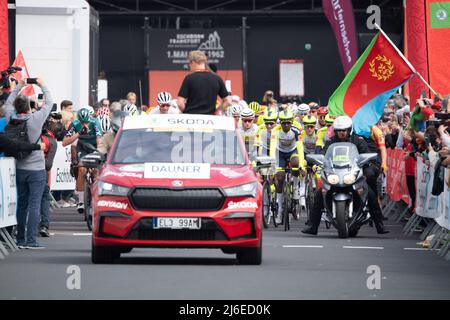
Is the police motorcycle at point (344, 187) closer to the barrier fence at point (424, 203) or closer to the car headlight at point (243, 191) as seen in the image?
the barrier fence at point (424, 203)

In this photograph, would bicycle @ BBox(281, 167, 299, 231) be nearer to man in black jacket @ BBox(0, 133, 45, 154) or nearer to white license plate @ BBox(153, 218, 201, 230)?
man in black jacket @ BBox(0, 133, 45, 154)

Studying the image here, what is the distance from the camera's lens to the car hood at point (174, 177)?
16.8m

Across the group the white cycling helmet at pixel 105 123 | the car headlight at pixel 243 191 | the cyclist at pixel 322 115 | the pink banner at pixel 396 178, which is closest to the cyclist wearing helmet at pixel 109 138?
the white cycling helmet at pixel 105 123

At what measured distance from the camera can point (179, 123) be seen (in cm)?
1795

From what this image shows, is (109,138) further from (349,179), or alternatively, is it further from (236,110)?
(236,110)

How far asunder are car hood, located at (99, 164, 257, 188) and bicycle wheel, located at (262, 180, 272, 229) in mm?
8735

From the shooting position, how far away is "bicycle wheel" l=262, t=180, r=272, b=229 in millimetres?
26139

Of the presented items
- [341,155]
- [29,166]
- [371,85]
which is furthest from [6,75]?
[371,85]


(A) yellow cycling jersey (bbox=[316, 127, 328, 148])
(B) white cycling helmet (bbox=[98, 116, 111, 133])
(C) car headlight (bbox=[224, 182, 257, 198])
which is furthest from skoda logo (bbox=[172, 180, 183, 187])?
(A) yellow cycling jersey (bbox=[316, 127, 328, 148])

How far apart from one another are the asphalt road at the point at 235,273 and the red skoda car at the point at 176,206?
282mm

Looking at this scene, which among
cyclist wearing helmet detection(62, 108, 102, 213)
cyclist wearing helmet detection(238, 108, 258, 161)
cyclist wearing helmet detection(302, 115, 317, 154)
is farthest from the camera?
cyclist wearing helmet detection(302, 115, 317, 154)
